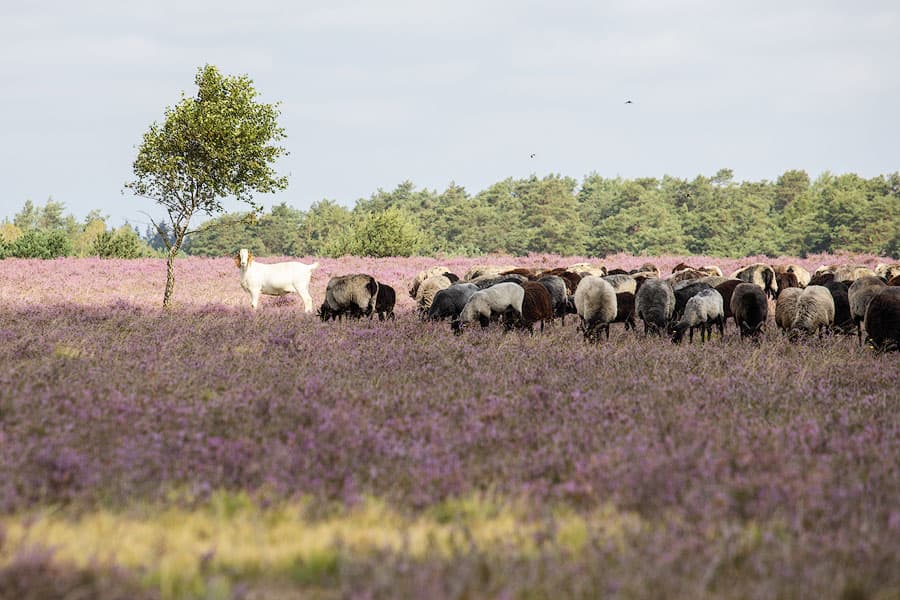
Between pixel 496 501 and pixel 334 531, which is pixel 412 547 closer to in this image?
pixel 334 531

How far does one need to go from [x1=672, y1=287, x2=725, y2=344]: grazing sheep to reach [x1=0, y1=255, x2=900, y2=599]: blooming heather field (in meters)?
2.85

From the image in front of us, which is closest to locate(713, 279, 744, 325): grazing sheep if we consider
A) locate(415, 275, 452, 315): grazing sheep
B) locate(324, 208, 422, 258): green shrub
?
locate(415, 275, 452, 315): grazing sheep

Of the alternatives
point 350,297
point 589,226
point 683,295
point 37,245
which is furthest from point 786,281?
point 589,226

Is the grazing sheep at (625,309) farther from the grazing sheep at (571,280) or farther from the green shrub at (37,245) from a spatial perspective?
the green shrub at (37,245)

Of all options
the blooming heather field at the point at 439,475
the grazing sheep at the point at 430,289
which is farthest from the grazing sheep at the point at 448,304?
the blooming heather field at the point at 439,475

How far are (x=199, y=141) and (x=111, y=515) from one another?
1612 centimetres

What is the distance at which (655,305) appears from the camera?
14820 mm

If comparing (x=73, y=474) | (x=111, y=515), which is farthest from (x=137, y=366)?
(x=111, y=515)

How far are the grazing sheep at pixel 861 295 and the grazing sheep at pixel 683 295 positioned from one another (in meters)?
2.79

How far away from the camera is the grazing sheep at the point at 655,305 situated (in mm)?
14617

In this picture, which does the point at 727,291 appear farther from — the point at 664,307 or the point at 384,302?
the point at 384,302

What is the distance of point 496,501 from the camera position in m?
4.97

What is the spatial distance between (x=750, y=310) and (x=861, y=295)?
2292mm

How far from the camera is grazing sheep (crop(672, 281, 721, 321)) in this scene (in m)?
15.6
